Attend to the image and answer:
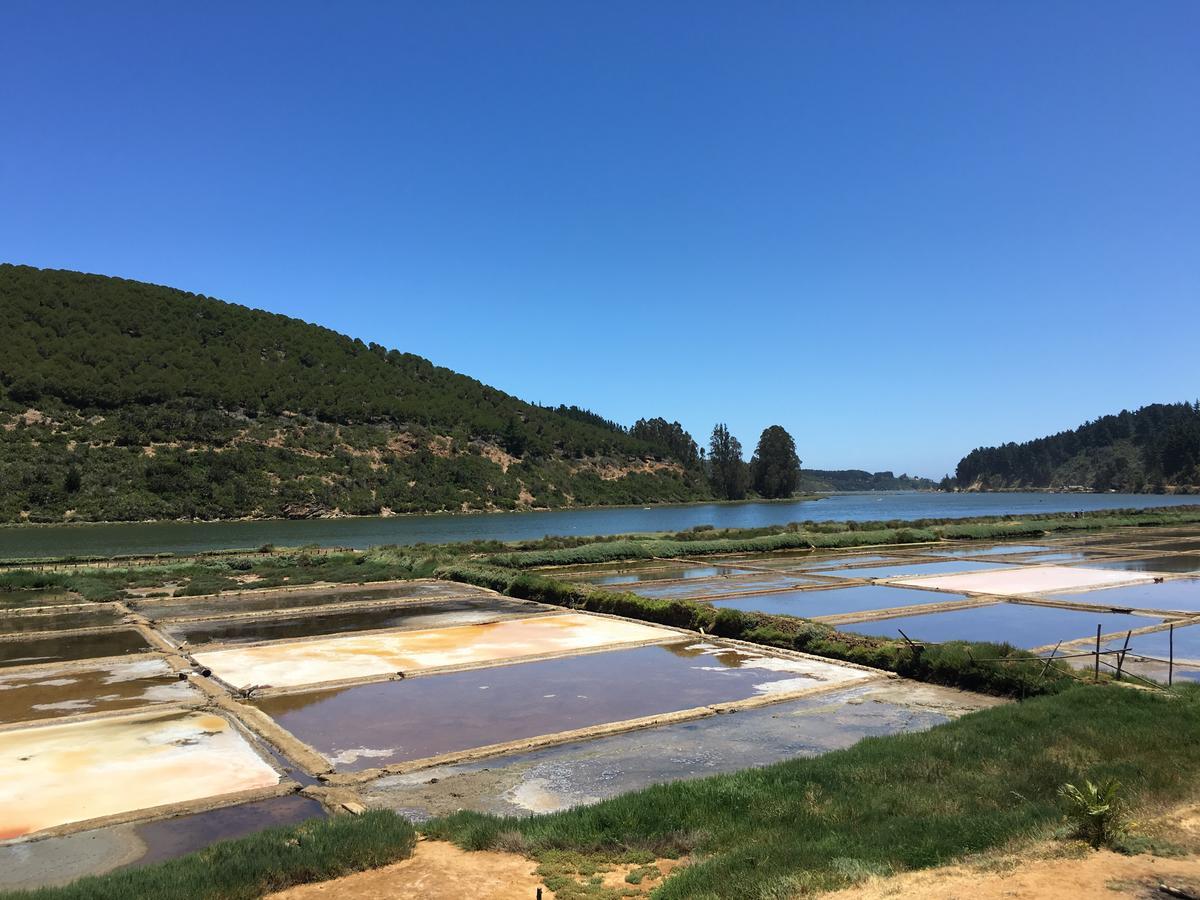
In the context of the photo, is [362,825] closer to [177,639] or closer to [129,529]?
[177,639]

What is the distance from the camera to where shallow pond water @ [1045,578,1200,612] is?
22.6 metres

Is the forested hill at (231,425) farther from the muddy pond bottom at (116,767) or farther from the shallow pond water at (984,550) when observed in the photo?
the muddy pond bottom at (116,767)

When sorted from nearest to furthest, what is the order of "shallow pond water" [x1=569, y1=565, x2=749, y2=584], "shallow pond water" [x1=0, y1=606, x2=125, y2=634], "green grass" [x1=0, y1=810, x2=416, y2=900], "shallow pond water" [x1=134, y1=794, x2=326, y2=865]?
"green grass" [x1=0, y1=810, x2=416, y2=900]
"shallow pond water" [x1=134, y1=794, x2=326, y2=865]
"shallow pond water" [x1=0, y1=606, x2=125, y2=634]
"shallow pond water" [x1=569, y1=565, x2=749, y2=584]

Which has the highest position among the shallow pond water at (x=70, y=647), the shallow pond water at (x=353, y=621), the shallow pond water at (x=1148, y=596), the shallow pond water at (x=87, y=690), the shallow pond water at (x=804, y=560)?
the shallow pond water at (x=1148, y=596)

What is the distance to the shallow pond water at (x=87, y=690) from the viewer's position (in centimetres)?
1287

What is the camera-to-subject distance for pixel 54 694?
13891mm

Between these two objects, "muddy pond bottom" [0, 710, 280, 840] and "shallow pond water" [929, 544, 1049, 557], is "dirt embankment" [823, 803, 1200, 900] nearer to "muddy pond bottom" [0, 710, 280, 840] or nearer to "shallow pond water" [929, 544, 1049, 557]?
"muddy pond bottom" [0, 710, 280, 840]

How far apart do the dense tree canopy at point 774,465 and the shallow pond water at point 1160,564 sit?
110 m

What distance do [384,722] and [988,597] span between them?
20.0 metres

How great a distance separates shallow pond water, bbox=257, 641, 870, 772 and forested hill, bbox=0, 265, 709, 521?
60.3 m

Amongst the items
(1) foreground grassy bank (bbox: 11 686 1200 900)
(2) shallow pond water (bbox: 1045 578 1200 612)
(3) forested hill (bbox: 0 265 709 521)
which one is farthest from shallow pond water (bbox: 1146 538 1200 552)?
(3) forested hill (bbox: 0 265 709 521)

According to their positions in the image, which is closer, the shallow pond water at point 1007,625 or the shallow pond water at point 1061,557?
the shallow pond water at point 1007,625

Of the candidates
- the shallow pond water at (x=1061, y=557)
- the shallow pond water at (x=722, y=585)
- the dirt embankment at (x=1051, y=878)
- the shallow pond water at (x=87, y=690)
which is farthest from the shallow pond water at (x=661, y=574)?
the dirt embankment at (x=1051, y=878)

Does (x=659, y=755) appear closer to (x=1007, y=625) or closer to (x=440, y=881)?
(x=440, y=881)
